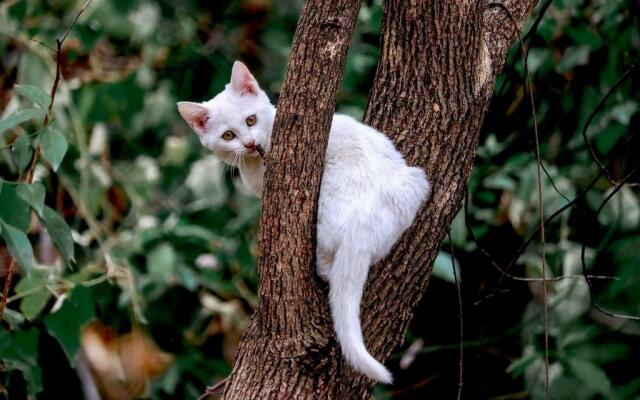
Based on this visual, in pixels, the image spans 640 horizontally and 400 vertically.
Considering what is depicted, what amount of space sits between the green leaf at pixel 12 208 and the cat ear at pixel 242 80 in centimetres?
77

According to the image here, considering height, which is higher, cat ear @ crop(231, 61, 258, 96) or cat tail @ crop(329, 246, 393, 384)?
cat ear @ crop(231, 61, 258, 96)

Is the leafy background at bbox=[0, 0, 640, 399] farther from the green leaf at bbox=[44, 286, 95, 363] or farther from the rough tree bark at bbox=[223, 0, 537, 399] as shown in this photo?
the rough tree bark at bbox=[223, 0, 537, 399]

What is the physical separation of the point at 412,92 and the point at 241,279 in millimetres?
2533

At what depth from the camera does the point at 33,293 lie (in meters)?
2.97

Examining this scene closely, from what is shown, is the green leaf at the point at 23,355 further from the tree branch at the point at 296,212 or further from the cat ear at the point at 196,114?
the tree branch at the point at 296,212

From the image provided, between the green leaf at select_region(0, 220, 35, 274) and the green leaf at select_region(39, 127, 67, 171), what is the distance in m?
0.20

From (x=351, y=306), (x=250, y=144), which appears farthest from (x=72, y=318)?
(x=351, y=306)

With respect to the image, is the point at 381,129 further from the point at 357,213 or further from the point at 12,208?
the point at 12,208

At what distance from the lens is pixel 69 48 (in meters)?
5.07

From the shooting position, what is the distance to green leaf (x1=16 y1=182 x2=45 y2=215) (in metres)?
2.25

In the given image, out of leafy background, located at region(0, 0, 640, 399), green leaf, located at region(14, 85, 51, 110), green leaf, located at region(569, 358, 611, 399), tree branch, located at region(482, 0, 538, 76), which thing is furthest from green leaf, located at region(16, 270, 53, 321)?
green leaf, located at region(569, 358, 611, 399)

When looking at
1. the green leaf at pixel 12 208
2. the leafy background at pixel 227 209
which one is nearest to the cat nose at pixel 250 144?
the green leaf at pixel 12 208

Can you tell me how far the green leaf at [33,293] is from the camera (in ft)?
9.55

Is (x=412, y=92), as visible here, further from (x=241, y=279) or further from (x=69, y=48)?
(x=69, y=48)
